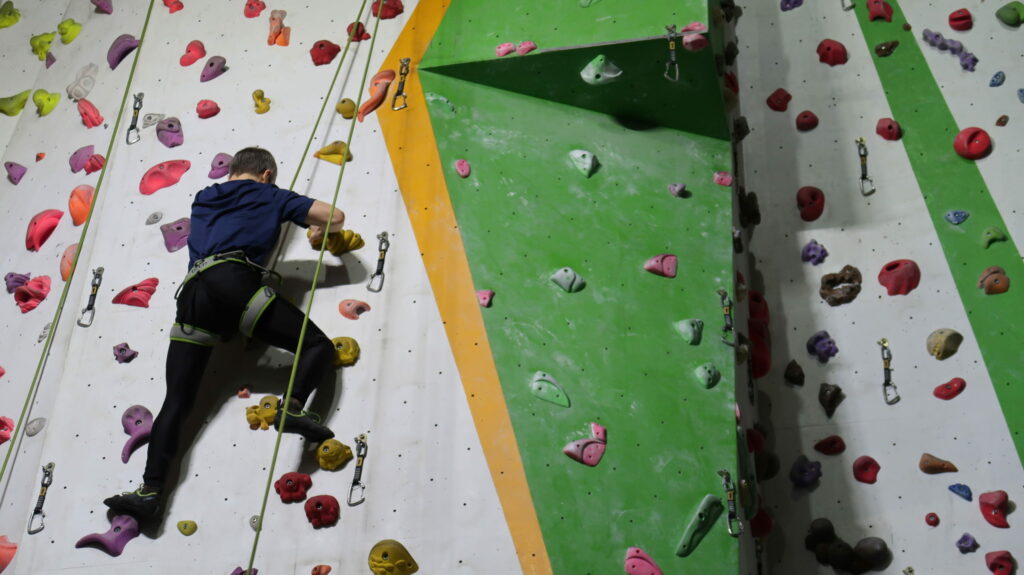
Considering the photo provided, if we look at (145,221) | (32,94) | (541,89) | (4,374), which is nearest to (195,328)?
(145,221)

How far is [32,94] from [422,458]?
2570 millimetres

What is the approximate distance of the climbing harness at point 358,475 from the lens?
3258mm

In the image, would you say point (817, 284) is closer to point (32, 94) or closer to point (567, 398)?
point (567, 398)

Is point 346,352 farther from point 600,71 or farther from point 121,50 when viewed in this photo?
point 121,50

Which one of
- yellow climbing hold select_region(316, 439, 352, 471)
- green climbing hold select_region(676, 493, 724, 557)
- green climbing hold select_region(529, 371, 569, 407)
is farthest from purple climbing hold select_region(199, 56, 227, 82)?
green climbing hold select_region(676, 493, 724, 557)

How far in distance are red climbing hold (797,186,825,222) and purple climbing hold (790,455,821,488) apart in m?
0.92

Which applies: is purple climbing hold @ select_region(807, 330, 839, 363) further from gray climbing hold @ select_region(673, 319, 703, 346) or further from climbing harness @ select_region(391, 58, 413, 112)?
climbing harness @ select_region(391, 58, 413, 112)

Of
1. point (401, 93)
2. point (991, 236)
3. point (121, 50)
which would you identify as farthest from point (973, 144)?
point (121, 50)

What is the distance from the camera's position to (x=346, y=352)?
3.45m

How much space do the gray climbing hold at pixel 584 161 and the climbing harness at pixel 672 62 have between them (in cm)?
36

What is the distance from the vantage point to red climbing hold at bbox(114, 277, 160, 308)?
12.0 ft

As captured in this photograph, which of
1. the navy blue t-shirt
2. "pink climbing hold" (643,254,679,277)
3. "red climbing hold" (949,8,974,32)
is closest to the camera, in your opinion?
the navy blue t-shirt

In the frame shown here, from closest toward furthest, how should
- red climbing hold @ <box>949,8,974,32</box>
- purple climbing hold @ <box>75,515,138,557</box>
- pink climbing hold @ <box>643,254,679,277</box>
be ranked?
1. purple climbing hold @ <box>75,515,138,557</box>
2. pink climbing hold @ <box>643,254,679,277</box>
3. red climbing hold @ <box>949,8,974,32</box>

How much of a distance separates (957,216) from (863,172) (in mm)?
380
